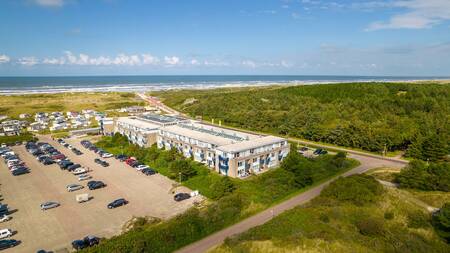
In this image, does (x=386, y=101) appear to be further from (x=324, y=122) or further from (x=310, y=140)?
(x=310, y=140)

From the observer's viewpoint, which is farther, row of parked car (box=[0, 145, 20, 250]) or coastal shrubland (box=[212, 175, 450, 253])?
row of parked car (box=[0, 145, 20, 250])

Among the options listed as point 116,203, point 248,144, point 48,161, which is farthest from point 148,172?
point 48,161

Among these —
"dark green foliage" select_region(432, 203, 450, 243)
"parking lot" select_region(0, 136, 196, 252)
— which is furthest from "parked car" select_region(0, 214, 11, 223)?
"dark green foliage" select_region(432, 203, 450, 243)

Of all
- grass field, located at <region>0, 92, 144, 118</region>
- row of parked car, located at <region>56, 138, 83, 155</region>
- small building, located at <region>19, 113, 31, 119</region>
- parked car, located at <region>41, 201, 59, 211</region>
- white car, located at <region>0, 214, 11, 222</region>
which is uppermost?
grass field, located at <region>0, 92, 144, 118</region>

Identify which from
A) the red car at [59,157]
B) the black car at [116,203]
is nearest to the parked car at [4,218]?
the black car at [116,203]

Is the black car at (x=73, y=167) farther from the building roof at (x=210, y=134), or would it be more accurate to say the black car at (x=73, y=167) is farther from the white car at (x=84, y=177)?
the building roof at (x=210, y=134)

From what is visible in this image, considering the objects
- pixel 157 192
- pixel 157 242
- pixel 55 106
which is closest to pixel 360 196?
pixel 157 242

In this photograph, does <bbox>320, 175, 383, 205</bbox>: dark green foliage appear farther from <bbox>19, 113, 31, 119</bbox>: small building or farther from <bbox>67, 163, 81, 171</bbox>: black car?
<bbox>19, 113, 31, 119</bbox>: small building
